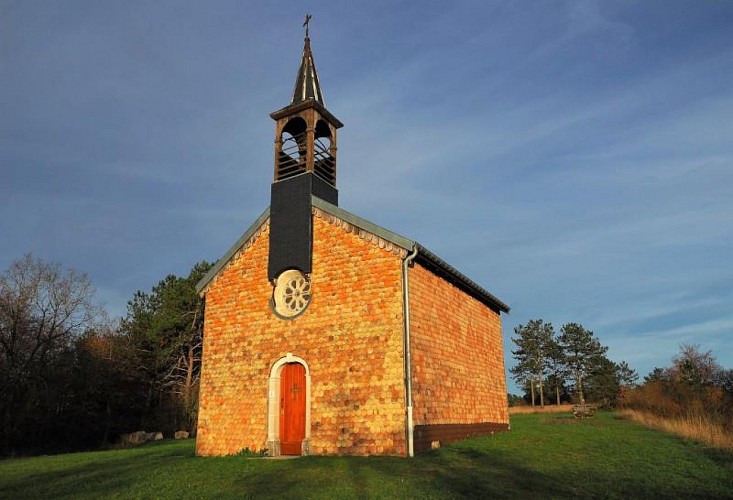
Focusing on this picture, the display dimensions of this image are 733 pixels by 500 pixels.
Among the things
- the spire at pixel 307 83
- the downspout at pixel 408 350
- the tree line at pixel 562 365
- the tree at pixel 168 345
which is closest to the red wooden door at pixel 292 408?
the downspout at pixel 408 350

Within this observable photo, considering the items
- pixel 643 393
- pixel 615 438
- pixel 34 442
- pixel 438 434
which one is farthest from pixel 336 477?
pixel 643 393

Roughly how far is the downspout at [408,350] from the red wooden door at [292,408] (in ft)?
10.8

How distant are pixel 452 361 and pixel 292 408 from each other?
504 centimetres

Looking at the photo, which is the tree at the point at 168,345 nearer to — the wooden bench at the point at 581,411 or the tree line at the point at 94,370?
the tree line at the point at 94,370

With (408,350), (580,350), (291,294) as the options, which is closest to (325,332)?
(291,294)

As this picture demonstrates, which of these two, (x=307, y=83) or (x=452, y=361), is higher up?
(x=307, y=83)

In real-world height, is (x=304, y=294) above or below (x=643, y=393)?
above

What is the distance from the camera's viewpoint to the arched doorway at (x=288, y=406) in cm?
1495

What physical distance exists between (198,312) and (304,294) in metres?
22.4

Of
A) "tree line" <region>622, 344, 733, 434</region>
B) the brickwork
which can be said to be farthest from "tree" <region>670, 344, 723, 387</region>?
the brickwork

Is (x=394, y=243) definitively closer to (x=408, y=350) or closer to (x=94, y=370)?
(x=408, y=350)

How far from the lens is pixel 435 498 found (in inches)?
324

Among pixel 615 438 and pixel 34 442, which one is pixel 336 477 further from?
pixel 34 442

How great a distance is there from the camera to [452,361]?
55.0ft
